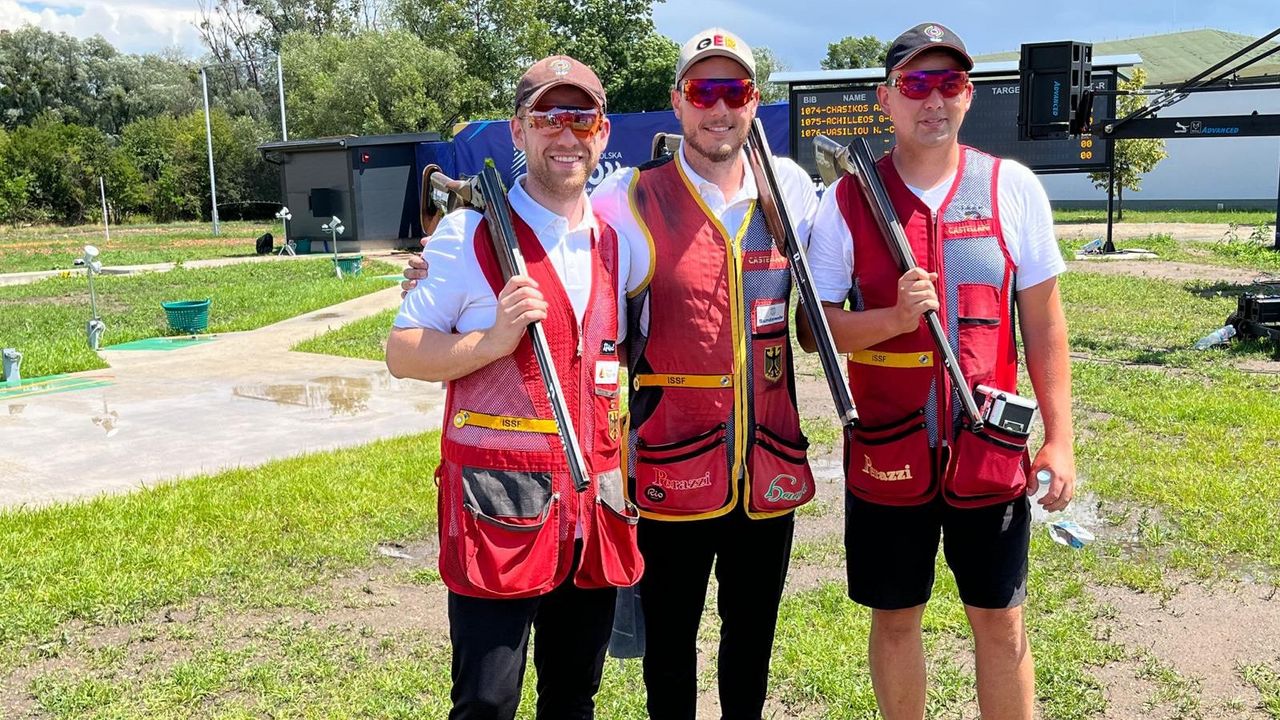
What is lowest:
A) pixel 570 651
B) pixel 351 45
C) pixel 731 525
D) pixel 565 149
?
pixel 570 651

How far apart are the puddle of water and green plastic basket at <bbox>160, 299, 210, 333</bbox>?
414 centimetres

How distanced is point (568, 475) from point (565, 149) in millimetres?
816

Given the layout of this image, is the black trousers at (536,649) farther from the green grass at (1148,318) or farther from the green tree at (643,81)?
the green tree at (643,81)

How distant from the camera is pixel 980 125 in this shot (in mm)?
20797

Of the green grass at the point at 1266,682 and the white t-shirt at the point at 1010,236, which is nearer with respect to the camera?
the white t-shirt at the point at 1010,236

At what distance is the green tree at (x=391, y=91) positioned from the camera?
4453 cm

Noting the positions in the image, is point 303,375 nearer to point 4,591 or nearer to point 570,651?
point 4,591

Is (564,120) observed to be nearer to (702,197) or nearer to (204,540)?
(702,197)

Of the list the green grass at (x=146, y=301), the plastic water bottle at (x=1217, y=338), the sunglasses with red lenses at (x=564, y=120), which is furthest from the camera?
the green grass at (x=146, y=301)

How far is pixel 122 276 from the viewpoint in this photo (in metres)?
22.1

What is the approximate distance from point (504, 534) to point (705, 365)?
0.76 m

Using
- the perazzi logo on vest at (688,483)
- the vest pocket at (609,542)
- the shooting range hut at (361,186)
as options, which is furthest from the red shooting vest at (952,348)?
the shooting range hut at (361,186)

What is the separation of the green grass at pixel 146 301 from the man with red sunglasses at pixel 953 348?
34.2 feet

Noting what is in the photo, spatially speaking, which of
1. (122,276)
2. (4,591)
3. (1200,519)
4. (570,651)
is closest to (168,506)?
(4,591)
